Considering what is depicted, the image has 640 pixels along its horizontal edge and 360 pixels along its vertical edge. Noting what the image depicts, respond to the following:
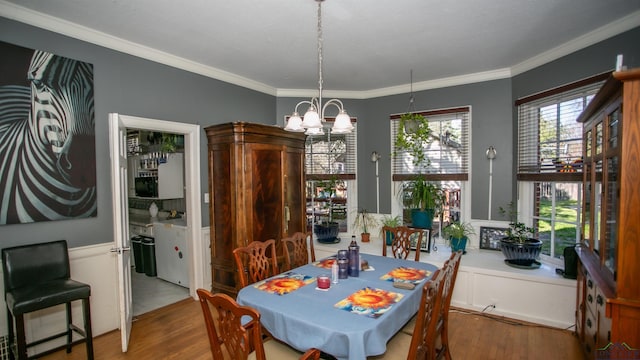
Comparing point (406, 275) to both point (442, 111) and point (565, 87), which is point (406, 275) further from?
point (442, 111)

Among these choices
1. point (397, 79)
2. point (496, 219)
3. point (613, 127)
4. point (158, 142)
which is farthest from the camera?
point (158, 142)

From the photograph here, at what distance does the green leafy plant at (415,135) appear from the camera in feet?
12.5

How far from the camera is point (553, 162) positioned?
3207mm

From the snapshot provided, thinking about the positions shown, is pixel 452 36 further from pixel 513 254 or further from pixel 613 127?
pixel 513 254

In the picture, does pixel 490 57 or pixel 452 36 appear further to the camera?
pixel 490 57

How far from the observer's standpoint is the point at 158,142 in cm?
517

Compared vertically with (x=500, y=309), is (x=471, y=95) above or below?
above

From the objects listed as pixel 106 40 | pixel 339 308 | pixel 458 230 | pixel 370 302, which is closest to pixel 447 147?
pixel 458 230

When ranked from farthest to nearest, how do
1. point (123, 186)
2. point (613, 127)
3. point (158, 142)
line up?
point (158, 142)
point (123, 186)
point (613, 127)

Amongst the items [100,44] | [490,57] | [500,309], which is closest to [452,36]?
[490,57]

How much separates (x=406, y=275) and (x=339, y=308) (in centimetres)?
80

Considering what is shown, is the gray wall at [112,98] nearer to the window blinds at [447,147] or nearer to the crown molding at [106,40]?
the crown molding at [106,40]

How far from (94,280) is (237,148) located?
176cm

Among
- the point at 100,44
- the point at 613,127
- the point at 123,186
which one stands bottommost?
the point at 123,186
